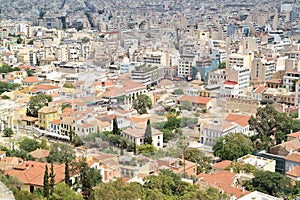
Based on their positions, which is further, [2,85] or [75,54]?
[75,54]

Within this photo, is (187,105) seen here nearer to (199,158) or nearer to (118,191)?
(199,158)

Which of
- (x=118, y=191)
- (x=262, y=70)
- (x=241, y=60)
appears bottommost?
(x=118, y=191)

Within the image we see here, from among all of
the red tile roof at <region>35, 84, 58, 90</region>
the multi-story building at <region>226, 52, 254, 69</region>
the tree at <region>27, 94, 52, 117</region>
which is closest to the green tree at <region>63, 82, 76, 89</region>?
the red tile roof at <region>35, 84, 58, 90</region>

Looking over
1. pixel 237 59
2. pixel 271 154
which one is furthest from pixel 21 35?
pixel 271 154

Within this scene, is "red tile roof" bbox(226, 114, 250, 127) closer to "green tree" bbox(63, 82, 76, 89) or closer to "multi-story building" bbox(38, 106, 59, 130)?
"multi-story building" bbox(38, 106, 59, 130)

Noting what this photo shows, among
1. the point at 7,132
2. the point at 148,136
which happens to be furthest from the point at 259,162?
the point at 7,132

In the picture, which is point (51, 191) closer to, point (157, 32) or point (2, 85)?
point (2, 85)
